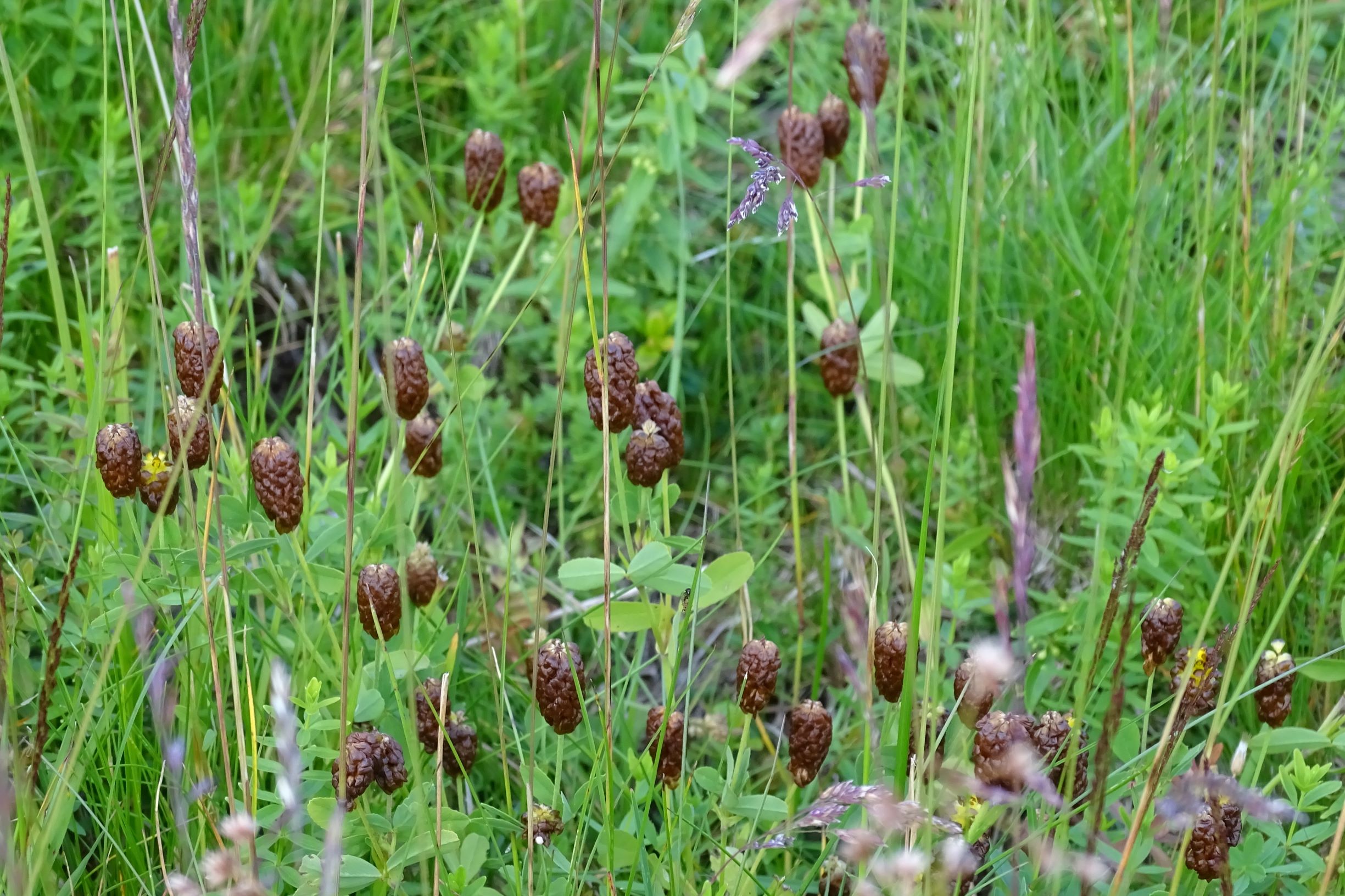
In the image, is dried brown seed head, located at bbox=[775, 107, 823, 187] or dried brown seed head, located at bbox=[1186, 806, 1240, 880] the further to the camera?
dried brown seed head, located at bbox=[775, 107, 823, 187]

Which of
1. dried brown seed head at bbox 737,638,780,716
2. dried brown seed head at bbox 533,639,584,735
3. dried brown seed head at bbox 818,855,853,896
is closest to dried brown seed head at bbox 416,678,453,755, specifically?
dried brown seed head at bbox 533,639,584,735

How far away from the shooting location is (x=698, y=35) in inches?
101

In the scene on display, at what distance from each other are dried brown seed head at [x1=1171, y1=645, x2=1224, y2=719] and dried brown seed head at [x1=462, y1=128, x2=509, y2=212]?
4.55 feet

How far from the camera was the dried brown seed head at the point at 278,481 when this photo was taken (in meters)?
1.56

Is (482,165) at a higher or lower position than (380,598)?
higher

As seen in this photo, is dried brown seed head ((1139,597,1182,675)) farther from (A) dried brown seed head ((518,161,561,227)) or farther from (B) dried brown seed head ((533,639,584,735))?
(A) dried brown seed head ((518,161,561,227))

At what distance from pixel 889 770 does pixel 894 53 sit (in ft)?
7.18

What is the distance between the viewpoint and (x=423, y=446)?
2020mm

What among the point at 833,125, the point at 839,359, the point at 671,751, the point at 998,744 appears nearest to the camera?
the point at 998,744

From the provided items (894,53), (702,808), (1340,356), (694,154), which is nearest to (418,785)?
(702,808)

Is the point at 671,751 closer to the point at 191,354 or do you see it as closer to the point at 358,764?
the point at 358,764

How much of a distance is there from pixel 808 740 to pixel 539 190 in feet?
3.86

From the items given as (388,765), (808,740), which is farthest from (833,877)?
(388,765)

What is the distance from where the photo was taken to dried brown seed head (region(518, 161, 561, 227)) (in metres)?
2.33
